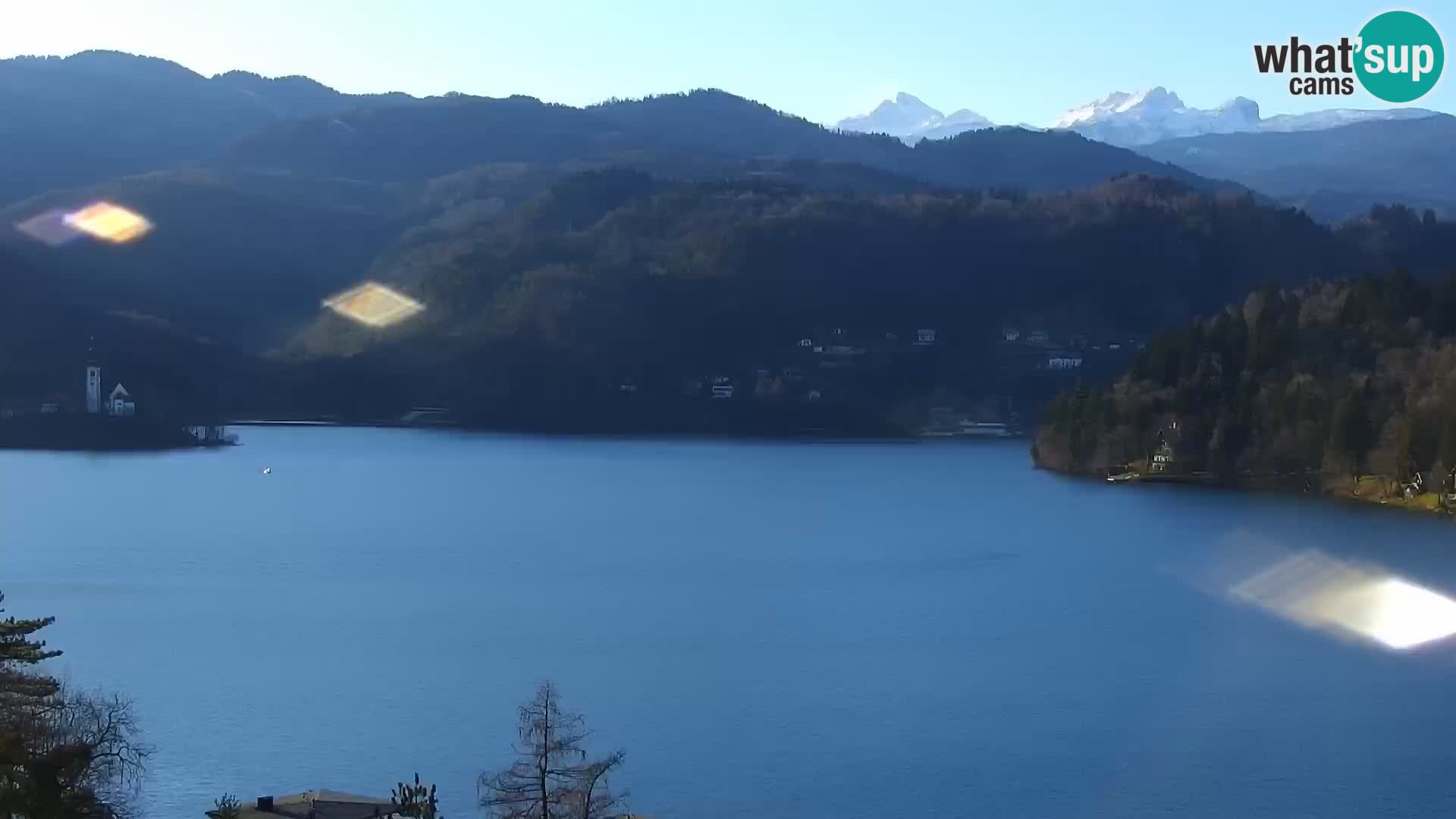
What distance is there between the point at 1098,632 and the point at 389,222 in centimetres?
9235

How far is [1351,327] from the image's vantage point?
4766cm

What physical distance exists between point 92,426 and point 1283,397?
132 ft

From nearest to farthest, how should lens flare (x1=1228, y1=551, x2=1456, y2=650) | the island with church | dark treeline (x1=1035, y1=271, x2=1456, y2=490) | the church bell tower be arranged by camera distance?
lens flare (x1=1228, y1=551, x2=1456, y2=650) < dark treeline (x1=1035, y1=271, x2=1456, y2=490) < the island with church < the church bell tower

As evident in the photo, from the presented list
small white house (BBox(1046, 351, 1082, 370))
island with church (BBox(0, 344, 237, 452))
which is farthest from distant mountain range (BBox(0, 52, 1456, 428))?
small white house (BBox(1046, 351, 1082, 370))

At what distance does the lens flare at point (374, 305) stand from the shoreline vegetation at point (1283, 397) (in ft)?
145

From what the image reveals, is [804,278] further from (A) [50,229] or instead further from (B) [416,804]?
(B) [416,804]

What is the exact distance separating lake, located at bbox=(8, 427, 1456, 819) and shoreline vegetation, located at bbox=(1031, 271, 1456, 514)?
2.60 metres

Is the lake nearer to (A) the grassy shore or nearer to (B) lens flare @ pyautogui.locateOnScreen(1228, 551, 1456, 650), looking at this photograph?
(B) lens flare @ pyautogui.locateOnScreen(1228, 551, 1456, 650)

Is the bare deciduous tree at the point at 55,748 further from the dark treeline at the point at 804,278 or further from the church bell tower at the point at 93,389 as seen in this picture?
the dark treeline at the point at 804,278

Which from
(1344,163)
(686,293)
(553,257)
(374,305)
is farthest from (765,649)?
(1344,163)

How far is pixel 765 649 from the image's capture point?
21.6 m

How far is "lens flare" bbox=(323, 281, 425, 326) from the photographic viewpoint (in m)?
89.1

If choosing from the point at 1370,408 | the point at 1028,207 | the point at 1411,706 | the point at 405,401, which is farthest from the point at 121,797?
the point at 1028,207

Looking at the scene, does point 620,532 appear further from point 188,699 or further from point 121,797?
point 121,797
